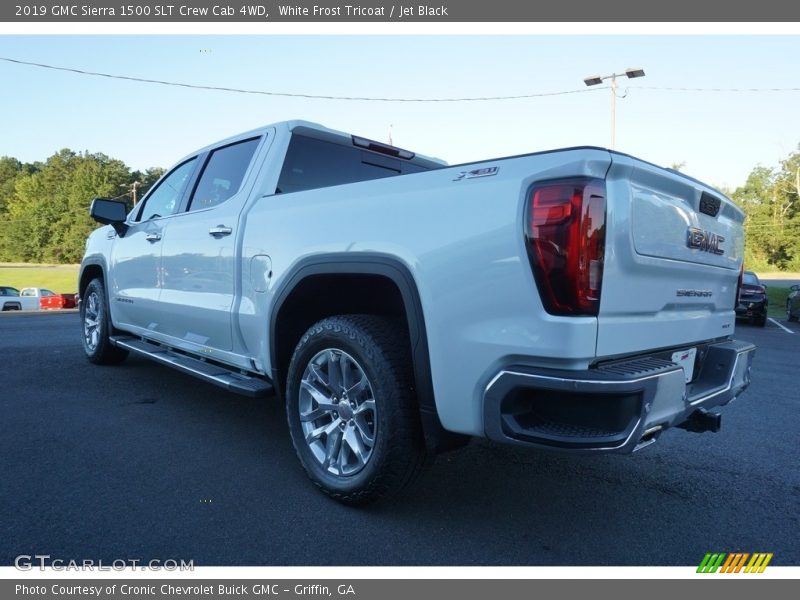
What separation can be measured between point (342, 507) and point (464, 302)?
A: 1255mm

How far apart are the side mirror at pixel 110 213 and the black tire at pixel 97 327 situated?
83 cm

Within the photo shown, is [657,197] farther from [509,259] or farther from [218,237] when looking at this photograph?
[218,237]

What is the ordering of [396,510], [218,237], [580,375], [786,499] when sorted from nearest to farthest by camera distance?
[580,375] < [396,510] < [786,499] < [218,237]

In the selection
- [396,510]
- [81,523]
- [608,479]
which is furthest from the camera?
[608,479]

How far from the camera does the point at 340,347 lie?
2672mm

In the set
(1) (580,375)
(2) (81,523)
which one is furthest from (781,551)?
(2) (81,523)

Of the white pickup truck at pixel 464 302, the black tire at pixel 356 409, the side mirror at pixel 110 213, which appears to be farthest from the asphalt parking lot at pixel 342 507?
the side mirror at pixel 110 213

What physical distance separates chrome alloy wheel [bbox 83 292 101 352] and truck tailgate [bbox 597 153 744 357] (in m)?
5.36

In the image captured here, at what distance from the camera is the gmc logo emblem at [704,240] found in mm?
2498

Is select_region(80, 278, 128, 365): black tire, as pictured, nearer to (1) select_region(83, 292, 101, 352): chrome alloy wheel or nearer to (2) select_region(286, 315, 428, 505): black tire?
(1) select_region(83, 292, 101, 352): chrome alloy wheel

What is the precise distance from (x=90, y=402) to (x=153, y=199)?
1.89m

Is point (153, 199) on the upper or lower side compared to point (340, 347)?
upper

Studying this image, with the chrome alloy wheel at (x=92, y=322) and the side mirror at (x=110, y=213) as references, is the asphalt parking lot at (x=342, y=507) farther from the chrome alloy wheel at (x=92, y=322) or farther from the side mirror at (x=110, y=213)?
the side mirror at (x=110, y=213)

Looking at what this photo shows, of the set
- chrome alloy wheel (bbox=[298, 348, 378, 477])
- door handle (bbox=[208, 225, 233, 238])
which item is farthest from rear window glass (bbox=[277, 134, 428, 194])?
chrome alloy wheel (bbox=[298, 348, 378, 477])
